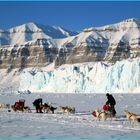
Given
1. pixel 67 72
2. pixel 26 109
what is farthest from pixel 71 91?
pixel 26 109

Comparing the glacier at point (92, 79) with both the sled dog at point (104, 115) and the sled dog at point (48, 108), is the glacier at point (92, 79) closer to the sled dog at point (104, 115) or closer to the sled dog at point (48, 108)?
the sled dog at point (48, 108)

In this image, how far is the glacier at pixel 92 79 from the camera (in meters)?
89.4

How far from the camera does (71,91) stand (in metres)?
111

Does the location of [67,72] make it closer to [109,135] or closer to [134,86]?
[134,86]

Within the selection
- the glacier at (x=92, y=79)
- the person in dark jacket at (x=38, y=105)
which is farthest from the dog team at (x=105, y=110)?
the glacier at (x=92, y=79)

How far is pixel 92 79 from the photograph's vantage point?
343ft

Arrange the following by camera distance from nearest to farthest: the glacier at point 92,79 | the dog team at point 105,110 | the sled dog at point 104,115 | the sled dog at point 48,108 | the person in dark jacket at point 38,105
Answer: the dog team at point 105,110
the sled dog at point 104,115
the sled dog at point 48,108
the person in dark jacket at point 38,105
the glacier at point 92,79

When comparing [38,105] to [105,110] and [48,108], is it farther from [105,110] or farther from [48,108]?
[105,110]

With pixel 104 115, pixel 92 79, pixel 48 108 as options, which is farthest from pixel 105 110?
pixel 92 79

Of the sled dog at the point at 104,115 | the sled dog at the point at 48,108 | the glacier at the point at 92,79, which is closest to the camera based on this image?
the sled dog at the point at 104,115

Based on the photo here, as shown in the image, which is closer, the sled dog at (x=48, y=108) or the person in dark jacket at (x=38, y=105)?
the sled dog at (x=48, y=108)

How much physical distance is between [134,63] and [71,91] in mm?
28096

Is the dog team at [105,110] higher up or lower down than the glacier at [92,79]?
lower down

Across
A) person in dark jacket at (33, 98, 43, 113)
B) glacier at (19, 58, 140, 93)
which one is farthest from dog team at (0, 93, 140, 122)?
glacier at (19, 58, 140, 93)
